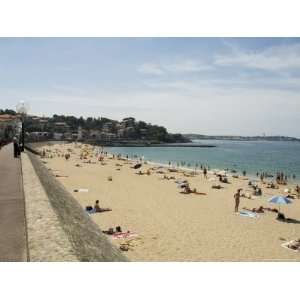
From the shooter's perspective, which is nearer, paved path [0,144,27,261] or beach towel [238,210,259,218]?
paved path [0,144,27,261]

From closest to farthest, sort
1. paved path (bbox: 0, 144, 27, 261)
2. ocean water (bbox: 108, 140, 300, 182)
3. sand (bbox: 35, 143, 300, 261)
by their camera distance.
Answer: paved path (bbox: 0, 144, 27, 261) < sand (bbox: 35, 143, 300, 261) < ocean water (bbox: 108, 140, 300, 182)

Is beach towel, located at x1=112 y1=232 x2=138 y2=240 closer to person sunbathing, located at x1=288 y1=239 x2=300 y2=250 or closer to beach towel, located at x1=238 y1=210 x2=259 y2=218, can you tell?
person sunbathing, located at x1=288 y1=239 x2=300 y2=250

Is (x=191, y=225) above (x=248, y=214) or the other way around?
above

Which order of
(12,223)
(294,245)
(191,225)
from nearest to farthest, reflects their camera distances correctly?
(12,223), (294,245), (191,225)

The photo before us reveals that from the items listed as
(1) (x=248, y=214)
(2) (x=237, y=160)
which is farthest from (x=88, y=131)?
(1) (x=248, y=214)

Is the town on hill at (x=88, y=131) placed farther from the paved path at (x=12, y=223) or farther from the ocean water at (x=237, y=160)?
the paved path at (x=12, y=223)

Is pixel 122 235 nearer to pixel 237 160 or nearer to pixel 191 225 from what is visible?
pixel 191 225

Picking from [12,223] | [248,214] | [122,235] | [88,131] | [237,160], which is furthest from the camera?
[88,131]

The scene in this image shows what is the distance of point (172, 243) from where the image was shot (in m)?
13.6

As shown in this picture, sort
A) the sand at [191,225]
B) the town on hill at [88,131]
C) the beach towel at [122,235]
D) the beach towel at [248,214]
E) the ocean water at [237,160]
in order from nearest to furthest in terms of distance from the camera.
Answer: the sand at [191,225], the beach towel at [122,235], the beach towel at [248,214], the ocean water at [237,160], the town on hill at [88,131]

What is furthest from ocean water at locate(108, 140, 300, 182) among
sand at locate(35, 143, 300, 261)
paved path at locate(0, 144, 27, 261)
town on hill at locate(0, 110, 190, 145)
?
town on hill at locate(0, 110, 190, 145)

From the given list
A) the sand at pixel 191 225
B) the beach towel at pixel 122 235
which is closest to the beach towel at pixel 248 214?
the sand at pixel 191 225
